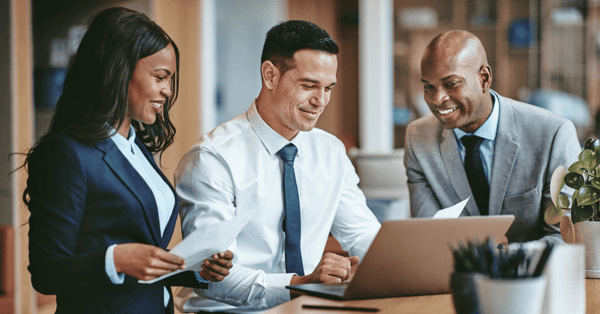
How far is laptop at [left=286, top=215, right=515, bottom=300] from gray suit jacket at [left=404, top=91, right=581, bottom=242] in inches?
29.1

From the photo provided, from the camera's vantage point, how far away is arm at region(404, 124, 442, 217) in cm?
204

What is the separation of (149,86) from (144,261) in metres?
0.46

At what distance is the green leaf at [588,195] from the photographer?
4.17 feet

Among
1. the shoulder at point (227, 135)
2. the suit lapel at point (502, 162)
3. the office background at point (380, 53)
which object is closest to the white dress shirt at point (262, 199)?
the shoulder at point (227, 135)

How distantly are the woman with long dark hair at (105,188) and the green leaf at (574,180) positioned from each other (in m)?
0.83

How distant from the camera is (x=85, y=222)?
1.23 m

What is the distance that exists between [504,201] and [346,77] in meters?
3.83

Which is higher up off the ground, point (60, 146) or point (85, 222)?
point (60, 146)

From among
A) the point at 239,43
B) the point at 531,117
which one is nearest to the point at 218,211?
the point at 531,117

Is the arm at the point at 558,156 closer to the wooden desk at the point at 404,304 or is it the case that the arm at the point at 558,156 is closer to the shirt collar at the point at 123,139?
the wooden desk at the point at 404,304

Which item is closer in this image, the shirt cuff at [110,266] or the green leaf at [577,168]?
the shirt cuff at [110,266]

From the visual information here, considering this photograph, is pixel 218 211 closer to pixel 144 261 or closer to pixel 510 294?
pixel 144 261

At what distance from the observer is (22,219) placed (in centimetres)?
335

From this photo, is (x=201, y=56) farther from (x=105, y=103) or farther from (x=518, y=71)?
(x=105, y=103)
